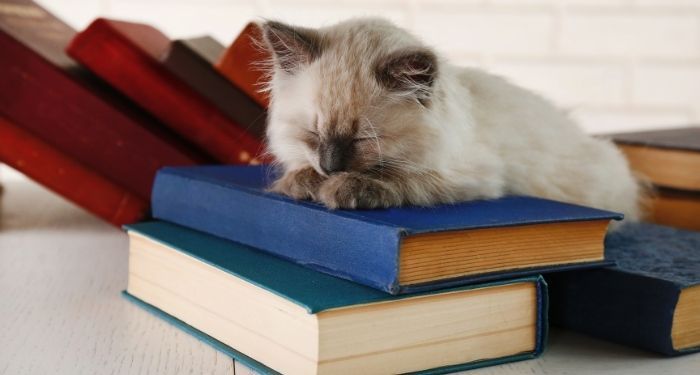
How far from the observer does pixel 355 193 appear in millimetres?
929

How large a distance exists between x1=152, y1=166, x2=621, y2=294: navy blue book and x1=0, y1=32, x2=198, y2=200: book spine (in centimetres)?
42

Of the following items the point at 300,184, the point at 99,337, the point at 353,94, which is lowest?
the point at 99,337

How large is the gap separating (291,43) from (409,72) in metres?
0.17

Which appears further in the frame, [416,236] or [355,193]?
[355,193]

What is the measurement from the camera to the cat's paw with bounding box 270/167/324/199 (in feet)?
3.24

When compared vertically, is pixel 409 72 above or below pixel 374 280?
above

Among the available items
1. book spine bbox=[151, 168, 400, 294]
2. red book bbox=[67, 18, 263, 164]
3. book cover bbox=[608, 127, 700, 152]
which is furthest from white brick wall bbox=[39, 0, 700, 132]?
book spine bbox=[151, 168, 400, 294]

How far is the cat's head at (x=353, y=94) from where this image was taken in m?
0.99

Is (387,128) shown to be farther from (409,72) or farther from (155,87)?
(155,87)

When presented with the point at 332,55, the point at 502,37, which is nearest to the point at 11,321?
the point at 332,55

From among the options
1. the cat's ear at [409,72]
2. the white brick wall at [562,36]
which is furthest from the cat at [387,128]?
the white brick wall at [562,36]

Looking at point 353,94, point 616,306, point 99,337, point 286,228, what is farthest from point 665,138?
point 99,337

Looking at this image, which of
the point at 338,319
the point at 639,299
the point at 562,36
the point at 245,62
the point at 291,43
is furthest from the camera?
the point at 562,36

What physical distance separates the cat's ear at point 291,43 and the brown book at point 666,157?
2.29ft
